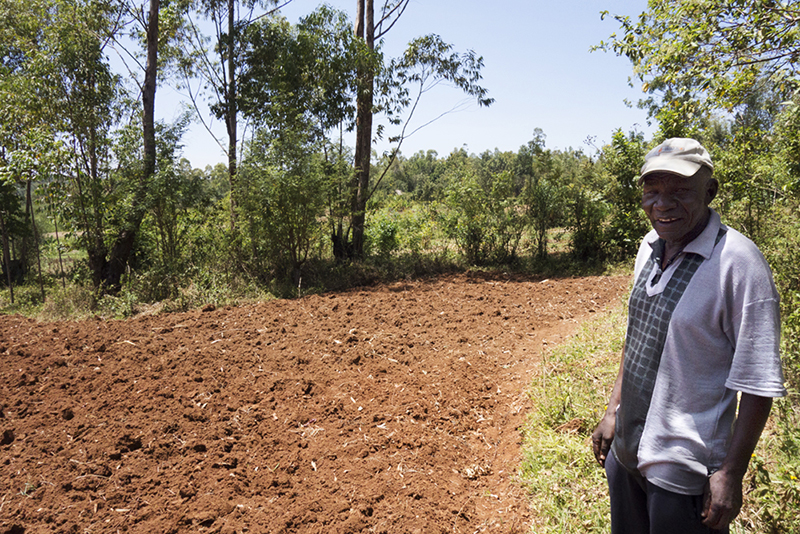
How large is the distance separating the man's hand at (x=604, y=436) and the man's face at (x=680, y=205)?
2.50 ft

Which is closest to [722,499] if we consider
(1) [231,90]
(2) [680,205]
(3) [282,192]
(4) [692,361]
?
(4) [692,361]

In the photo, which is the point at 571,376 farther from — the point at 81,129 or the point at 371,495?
the point at 81,129

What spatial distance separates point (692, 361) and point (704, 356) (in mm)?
36

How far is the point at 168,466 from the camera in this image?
125 inches

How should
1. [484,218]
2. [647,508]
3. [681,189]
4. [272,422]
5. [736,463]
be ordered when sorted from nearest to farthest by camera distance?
[736,463] < [681,189] < [647,508] < [272,422] < [484,218]

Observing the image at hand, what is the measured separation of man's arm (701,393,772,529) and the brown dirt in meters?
1.65

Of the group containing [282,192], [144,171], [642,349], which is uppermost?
[144,171]

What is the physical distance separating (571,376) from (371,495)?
6.84 feet

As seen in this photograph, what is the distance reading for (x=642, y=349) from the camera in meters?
1.62

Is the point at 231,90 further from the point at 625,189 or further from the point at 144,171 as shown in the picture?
the point at 625,189

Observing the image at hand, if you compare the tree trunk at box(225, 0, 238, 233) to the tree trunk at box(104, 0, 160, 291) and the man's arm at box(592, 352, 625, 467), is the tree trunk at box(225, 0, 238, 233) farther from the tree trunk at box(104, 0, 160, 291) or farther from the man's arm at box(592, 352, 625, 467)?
the man's arm at box(592, 352, 625, 467)

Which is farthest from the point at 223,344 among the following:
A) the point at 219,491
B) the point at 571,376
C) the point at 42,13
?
the point at 42,13

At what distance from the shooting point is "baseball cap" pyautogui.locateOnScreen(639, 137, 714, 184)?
1.49m

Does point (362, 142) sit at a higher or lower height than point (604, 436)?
higher
